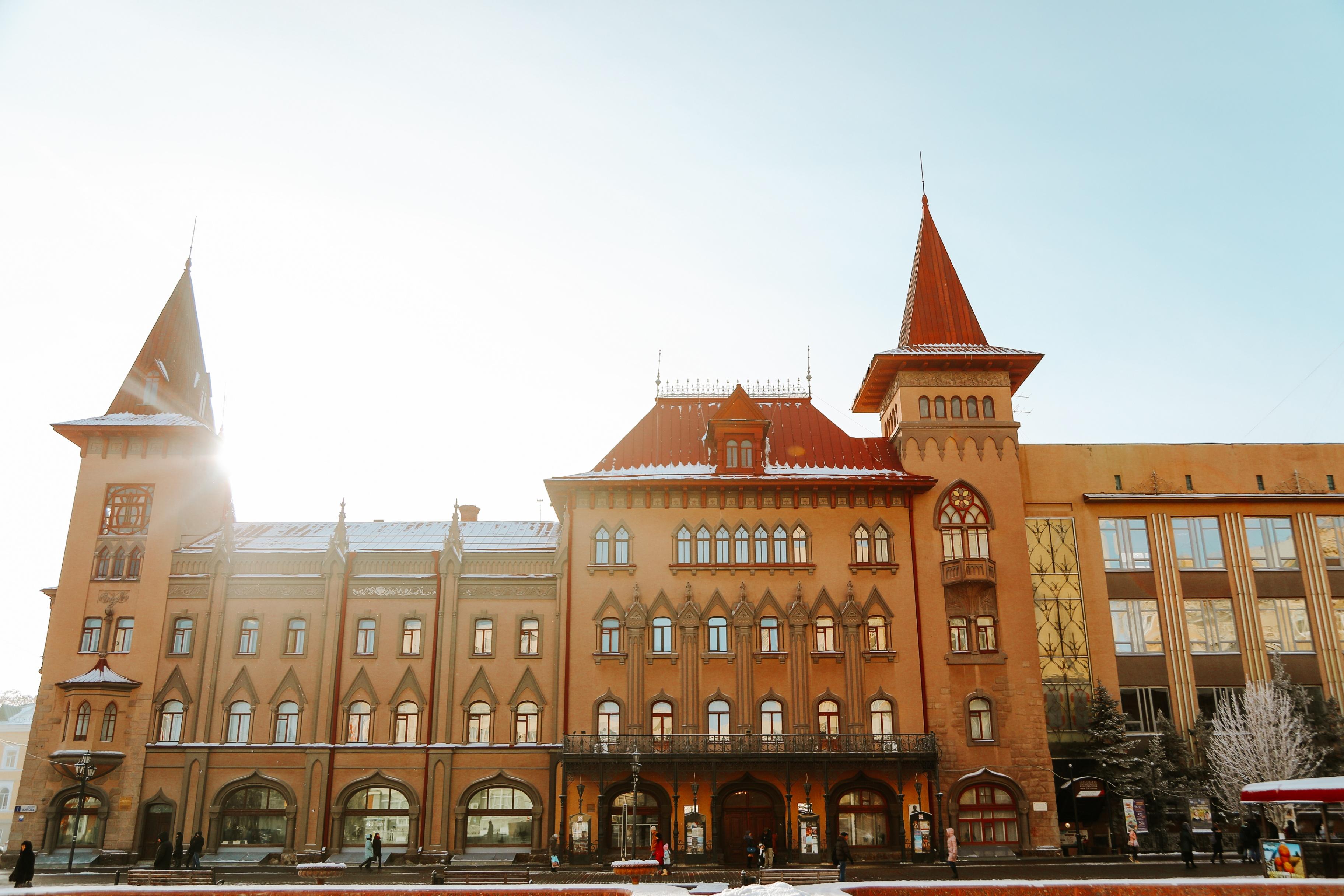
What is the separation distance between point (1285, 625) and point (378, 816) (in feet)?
127

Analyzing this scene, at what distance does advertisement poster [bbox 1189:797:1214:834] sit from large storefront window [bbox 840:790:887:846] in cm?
1204

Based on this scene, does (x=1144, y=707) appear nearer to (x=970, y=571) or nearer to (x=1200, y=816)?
(x=1200, y=816)

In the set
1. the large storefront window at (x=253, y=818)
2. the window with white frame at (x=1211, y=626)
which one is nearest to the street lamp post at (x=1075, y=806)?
the window with white frame at (x=1211, y=626)

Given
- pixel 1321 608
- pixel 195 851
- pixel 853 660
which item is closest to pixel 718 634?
pixel 853 660

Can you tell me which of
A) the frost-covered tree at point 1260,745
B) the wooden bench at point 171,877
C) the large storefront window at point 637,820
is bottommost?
the wooden bench at point 171,877

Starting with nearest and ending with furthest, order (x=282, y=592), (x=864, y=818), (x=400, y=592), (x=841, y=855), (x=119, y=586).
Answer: (x=841, y=855)
(x=864, y=818)
(x=400, y=592)
(x=282, y=592)
(x=119, y=586)

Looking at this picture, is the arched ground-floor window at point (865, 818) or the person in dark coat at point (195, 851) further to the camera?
the arched ground-floor window at point (865, 818)

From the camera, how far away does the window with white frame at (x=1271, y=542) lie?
148 ft

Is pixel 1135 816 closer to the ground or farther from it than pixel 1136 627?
closer to the ground

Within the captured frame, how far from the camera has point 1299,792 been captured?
26.2 metres

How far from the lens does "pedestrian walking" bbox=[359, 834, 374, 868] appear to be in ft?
124

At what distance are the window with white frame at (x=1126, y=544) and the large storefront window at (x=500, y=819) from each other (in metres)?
26.6

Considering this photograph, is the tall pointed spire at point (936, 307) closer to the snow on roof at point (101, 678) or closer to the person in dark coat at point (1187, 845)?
the person in dark coat at point (1187, 845)

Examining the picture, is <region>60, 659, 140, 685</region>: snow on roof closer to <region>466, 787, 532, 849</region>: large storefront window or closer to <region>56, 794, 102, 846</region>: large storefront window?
<region>56, 794, 102, 846</region>: large storefront window
